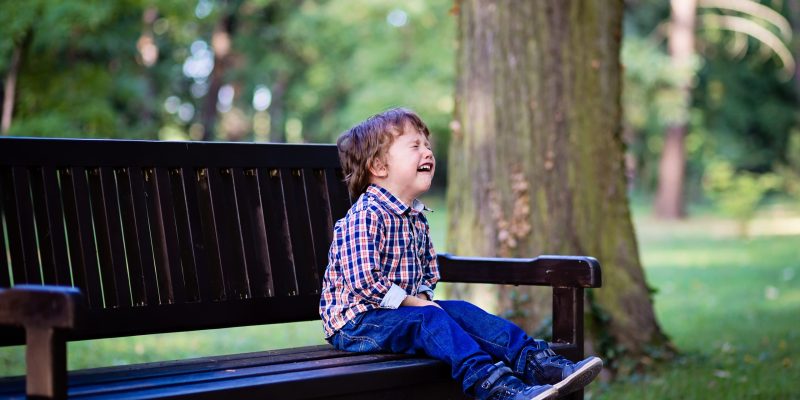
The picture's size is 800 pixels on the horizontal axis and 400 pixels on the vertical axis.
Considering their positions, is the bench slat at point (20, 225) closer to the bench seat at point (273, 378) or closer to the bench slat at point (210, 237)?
the bench seat at point (273, 378)

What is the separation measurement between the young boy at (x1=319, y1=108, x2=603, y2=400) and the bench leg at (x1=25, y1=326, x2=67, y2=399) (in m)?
1.17

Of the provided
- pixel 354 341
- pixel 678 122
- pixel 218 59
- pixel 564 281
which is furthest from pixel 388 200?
pixel 218 59

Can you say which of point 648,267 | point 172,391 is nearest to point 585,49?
point 172,391

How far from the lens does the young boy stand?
3096 millimetres

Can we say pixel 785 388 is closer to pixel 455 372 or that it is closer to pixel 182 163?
pixel 455 372

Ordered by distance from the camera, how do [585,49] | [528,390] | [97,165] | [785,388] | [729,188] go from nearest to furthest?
[528,390] < [97,165] < [785,388] < [585,49] < [729,188]

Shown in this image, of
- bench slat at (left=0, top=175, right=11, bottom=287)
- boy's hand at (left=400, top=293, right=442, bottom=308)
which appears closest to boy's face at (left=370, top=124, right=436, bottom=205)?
boy's hand at (left=400, top=293, right=442, bottom=308)

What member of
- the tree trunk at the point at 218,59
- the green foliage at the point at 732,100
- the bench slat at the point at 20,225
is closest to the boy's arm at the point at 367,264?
the bench slat at the point at 20,225

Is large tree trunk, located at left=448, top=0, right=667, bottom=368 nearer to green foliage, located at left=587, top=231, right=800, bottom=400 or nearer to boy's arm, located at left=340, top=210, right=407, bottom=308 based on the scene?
green foliage, located at left=587, top=231, right=800, bottom=400

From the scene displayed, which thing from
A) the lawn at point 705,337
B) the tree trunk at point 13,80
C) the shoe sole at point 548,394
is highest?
the tree trunk at point 13,80

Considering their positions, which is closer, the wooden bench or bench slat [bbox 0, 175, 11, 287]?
the wooden bench

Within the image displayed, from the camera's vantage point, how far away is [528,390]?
296cm

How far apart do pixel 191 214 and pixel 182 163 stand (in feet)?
0.63

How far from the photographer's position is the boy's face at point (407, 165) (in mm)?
3477
